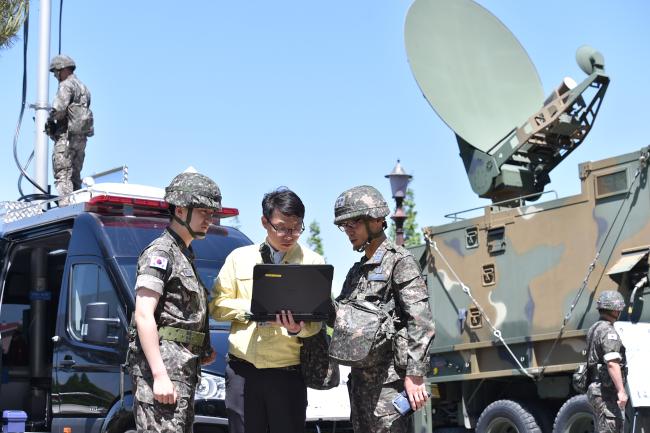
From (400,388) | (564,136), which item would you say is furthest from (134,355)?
(564,136)

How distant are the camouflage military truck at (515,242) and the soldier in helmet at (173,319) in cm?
559

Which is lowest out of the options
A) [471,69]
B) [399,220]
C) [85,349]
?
[85,349]

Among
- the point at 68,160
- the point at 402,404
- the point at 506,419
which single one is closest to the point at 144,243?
the point at 402,404

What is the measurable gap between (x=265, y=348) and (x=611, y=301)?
4.90 m

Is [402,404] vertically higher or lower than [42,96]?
lower

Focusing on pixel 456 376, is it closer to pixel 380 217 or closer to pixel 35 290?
pixel 35 290

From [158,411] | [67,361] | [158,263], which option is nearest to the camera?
[158,411]

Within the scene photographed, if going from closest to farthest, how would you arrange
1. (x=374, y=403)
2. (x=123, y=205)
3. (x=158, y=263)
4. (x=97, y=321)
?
1. (x=158, y=263)
2. (x=374, y=403)
3. (x=97, y=321)
4. (x=123, y=205)

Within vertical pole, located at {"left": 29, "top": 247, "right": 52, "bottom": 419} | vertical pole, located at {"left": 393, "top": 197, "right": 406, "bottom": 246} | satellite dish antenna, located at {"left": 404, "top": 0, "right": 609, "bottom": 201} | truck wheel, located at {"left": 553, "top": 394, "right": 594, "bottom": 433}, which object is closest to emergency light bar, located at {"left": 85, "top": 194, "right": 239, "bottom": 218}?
vertical pole, located at {"left": 29, "top": 247, "right": 52, "bottom": 419}

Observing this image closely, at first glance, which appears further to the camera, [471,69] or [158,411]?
[471,69]

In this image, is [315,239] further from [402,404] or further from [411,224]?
[402,404]

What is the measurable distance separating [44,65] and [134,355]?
7471 millimetres

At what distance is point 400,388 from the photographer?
197 inches

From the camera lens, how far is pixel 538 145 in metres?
12.3
